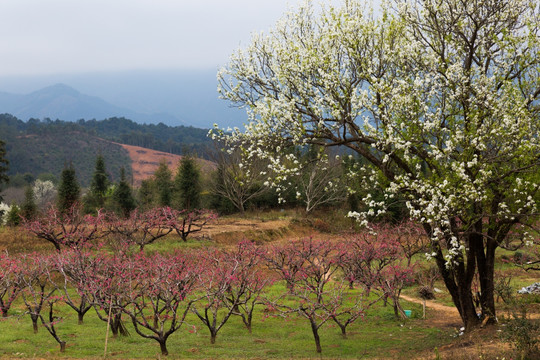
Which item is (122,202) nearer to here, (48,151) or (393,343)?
(393,343)

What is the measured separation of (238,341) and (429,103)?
443 inches

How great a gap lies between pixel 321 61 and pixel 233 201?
43807 millimetres

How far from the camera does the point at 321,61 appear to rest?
15.2m

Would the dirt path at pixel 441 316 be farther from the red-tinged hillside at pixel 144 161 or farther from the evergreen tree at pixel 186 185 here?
the red-tinged hillside at pixel 144 161

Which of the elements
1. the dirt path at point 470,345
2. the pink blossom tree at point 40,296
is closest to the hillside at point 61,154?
the pink blossom tree at point 40,296

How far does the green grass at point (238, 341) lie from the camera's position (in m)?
15.7

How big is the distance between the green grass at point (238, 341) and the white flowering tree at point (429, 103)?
3.36 metres

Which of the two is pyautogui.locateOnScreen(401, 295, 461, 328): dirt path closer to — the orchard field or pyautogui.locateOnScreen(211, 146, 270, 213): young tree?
the orchard field

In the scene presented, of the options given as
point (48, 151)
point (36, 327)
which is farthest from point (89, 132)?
point (36, 327)

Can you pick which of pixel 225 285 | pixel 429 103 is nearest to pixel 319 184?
pixel 225 285

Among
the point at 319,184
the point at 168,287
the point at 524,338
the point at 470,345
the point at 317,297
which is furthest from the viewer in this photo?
the point at 319,184

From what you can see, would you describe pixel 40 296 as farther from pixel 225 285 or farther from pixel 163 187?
pixel 163 187

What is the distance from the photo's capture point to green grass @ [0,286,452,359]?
1570 centimetres

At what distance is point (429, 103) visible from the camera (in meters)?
14.6
